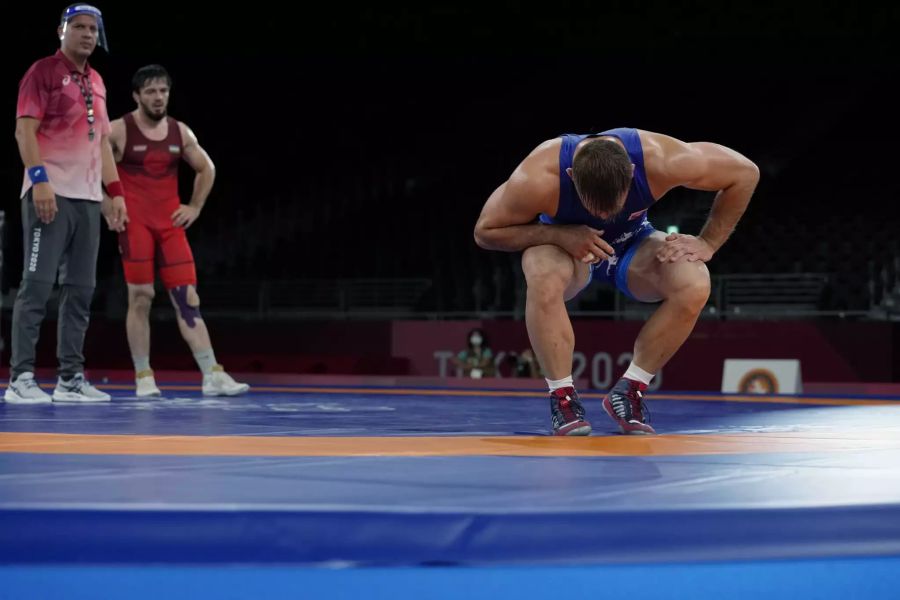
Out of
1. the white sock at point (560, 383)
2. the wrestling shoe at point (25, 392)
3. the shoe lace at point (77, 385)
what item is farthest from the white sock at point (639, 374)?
the shoe lace at point (77, 385)

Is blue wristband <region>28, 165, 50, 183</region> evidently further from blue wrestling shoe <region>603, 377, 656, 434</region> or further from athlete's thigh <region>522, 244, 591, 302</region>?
blue wrestling shoe <region>603, 377, 656, 434</region>

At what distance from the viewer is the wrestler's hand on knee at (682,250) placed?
2469mm

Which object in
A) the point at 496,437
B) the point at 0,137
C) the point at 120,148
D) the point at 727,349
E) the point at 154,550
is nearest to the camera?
the point at 154,550

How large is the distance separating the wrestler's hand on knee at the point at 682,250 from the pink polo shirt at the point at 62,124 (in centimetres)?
216

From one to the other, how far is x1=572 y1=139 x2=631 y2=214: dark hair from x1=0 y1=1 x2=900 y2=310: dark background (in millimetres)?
7561

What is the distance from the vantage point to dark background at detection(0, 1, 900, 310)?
10.7 metres

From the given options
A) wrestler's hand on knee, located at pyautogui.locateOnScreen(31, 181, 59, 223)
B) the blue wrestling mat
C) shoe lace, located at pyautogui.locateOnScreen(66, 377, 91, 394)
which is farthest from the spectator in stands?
the blue wrestling mat

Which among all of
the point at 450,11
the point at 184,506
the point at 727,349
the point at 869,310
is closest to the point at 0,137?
the point at 450,11

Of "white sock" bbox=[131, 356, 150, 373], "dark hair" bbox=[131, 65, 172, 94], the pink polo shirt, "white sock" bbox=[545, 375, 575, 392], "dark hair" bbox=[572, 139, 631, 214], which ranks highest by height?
"dark hair" bbox=[131, 65, 172, 94]

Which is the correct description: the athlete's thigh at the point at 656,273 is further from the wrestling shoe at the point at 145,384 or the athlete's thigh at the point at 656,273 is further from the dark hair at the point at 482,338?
the dark hair at the point at 482,338

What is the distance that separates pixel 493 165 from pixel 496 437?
955 centimetres

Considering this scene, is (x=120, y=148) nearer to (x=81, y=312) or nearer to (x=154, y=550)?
(x=81, y=312)

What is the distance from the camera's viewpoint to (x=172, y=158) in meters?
4.19

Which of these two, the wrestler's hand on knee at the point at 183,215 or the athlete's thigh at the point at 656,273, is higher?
the wrestler's hand on knee at the point at 183,215
